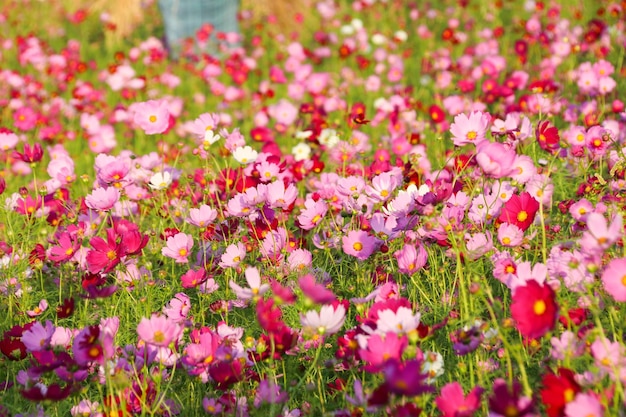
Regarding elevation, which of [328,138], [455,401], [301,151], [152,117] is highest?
[152,117]

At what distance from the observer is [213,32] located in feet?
16.3

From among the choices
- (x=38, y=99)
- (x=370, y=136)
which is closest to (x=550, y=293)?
(x=370, y=136)

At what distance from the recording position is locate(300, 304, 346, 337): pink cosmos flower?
155 cm

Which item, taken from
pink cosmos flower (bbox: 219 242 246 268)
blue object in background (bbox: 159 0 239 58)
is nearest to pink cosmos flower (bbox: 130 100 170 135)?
pink cosmos flower (bbox: 219 242 246 268)

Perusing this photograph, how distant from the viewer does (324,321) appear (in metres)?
1.56

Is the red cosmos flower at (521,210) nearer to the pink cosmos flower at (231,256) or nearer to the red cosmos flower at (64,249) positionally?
the pink cosmos flower at (231,256)

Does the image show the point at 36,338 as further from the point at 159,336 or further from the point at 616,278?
the point at 616,278

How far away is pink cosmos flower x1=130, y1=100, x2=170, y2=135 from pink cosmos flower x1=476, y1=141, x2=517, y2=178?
1.18 meters

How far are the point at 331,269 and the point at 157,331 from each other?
0.73 metres

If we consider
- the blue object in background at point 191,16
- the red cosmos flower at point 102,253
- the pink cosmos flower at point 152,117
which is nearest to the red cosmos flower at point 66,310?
the red cosmos flower at point 102,253

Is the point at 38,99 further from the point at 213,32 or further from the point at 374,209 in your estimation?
the point at 374,209

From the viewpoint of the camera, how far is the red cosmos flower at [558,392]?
128 cm

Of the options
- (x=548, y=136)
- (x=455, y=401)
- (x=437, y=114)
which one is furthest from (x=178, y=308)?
(x=437, y=114)

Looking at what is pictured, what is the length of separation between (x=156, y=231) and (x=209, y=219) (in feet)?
1.03
